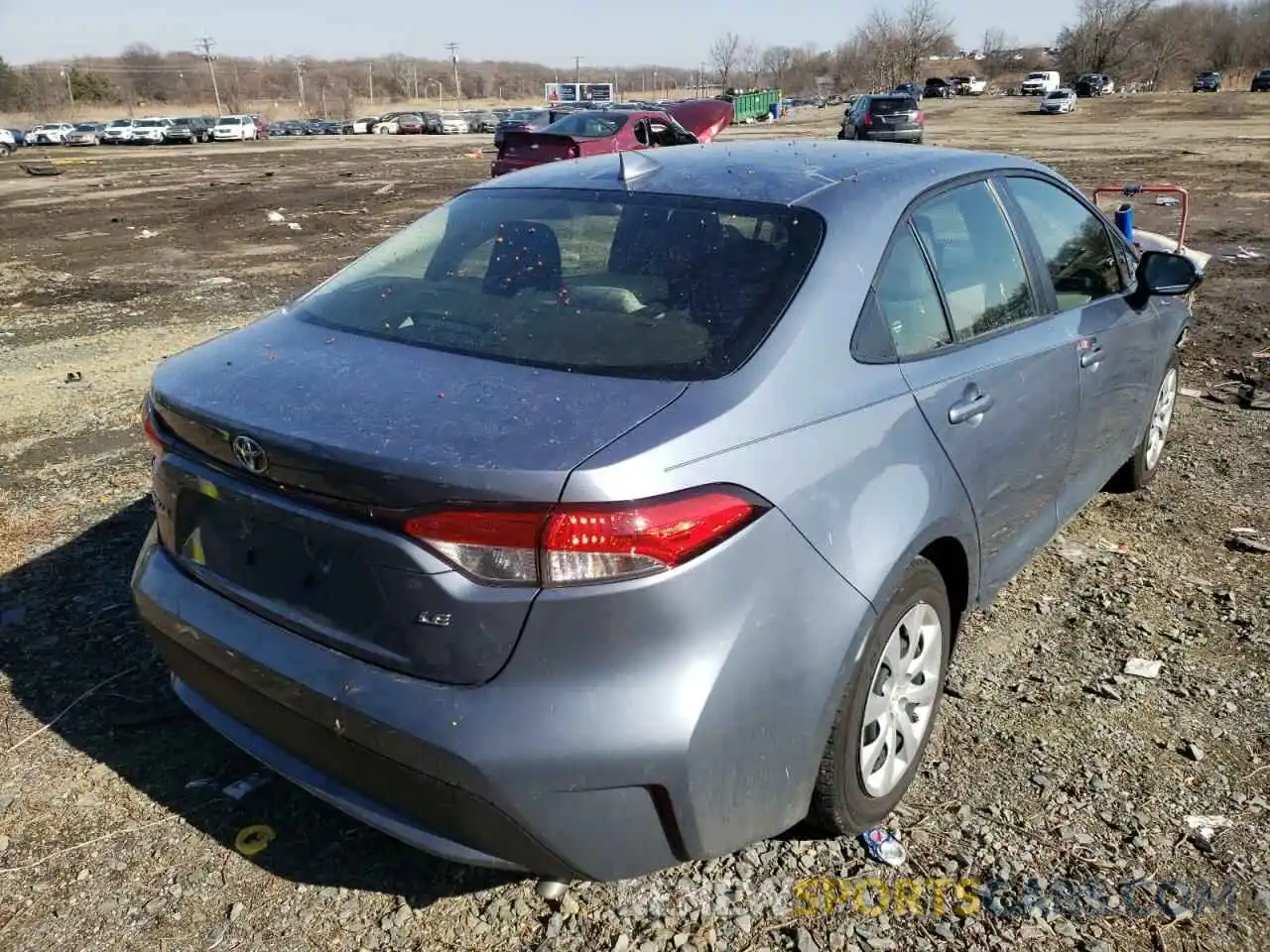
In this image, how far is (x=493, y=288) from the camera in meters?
2.74

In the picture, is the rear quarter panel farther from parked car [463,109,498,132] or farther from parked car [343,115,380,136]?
parked car [343,115,380,136]

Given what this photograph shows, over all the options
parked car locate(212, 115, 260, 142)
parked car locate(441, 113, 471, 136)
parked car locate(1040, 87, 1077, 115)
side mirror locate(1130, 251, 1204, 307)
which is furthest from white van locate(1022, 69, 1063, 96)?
side mirror locate(1130, 251, 1204, 307)

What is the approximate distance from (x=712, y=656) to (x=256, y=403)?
3.77 ft

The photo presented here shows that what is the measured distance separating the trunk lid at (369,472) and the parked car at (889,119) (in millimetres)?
30433

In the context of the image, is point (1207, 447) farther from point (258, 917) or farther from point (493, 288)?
point (258, 917)

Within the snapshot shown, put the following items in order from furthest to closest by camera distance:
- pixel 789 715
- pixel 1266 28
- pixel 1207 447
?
pixel 1266 28 → pixel 1207 447 → pixel 789 715

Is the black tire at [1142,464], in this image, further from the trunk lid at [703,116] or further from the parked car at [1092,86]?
the parked car at [1092,86]

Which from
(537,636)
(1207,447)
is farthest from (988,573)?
(1207,447)

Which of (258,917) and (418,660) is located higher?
(418,660)

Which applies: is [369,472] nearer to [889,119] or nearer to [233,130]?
[889,119]

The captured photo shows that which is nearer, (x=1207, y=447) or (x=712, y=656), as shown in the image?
(x=712, y=656)

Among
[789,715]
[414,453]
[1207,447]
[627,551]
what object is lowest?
[1207,447]

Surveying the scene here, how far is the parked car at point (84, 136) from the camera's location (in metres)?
58.3

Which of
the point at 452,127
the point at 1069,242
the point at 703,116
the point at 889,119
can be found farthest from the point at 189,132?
the point at 1069,242
